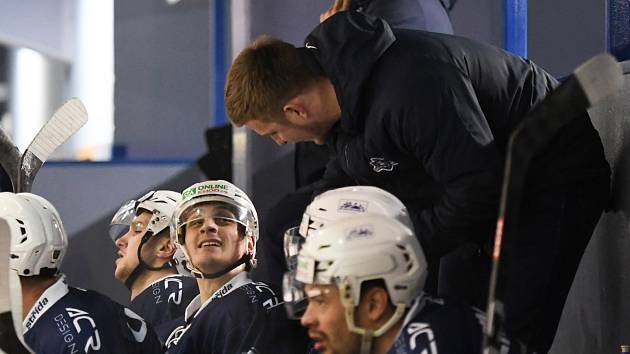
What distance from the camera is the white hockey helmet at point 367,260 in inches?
93.0

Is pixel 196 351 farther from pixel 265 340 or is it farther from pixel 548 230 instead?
pixel 548 230

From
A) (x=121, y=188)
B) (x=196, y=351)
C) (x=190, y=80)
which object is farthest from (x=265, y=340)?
(x=190, y=80)

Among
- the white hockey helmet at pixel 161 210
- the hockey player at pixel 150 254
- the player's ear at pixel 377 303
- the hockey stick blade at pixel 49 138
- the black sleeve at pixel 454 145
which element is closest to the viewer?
the player's ear at pixel 377 303

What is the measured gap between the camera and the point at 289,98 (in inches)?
111

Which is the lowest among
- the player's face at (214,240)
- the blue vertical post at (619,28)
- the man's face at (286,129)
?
the player's face at (214,240)

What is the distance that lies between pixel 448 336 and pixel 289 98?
77 cm

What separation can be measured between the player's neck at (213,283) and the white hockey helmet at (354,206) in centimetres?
77

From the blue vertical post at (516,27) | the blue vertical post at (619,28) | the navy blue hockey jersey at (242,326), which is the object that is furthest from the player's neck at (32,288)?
the blue vertical post at (516,27)

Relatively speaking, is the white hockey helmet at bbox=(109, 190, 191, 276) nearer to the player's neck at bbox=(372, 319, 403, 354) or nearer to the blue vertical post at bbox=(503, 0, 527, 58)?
the blue vertical post at bbox=(503, 0, 527, 58)

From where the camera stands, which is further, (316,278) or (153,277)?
(153,277)

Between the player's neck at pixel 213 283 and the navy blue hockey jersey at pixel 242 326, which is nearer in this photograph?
the navy blue hockey jersey at pixel 242 326

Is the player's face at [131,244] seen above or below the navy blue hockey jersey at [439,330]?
below

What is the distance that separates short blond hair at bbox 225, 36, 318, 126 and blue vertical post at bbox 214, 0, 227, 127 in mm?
2808

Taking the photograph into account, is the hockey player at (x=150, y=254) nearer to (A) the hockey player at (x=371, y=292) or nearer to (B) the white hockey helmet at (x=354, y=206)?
(B) the white hockey helmet at (x=354, y=206)
